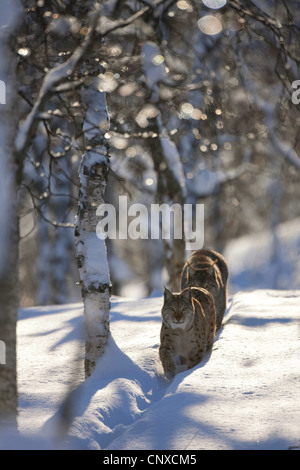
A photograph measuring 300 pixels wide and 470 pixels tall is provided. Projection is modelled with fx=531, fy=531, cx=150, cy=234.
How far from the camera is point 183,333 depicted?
6.82 m

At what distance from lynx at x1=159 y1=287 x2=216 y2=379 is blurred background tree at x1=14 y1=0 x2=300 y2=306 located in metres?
1.77

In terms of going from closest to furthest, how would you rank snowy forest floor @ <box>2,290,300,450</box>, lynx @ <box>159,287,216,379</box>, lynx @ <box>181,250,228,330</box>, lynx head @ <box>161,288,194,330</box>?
snowy forest floor @ <box>2,290,300,450</box>, lynx @ <box>159,287,216,379</box>, lynx head @ <box>161,288,194,330</box>, lynx @ <box>181,250,228,330</box>

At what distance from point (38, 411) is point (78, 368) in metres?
1.70

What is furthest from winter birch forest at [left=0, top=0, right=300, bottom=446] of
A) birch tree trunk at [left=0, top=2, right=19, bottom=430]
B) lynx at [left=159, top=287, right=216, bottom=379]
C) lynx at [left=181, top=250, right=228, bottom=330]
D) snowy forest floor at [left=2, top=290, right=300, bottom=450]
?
lynx at [left=181, top=250, right=228, bottom=330]

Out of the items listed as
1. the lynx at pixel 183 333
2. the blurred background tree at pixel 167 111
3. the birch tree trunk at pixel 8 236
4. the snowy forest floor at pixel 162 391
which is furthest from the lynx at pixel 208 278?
the birch tree trunk at pixel 8 236

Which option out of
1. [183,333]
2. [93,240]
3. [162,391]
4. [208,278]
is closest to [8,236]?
[93,240]

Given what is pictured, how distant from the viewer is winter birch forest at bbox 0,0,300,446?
4426 mm

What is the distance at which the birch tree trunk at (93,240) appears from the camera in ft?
19.8

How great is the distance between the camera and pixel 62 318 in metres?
9.88

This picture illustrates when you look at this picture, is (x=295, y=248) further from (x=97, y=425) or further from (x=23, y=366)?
(x=97, y=425)

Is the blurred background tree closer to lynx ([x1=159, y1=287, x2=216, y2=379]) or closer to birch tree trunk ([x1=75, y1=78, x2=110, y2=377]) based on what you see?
birch tree trunk ([x1=75, y1=78, x2=110, y2=377])

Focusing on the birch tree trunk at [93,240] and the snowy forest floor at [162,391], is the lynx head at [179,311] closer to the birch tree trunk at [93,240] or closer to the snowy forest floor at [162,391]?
the snowy forest floor at [162,391]

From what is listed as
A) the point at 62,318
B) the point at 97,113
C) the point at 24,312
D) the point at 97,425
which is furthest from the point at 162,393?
the point at 24,312

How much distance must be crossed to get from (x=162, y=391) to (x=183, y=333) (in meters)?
1.21
